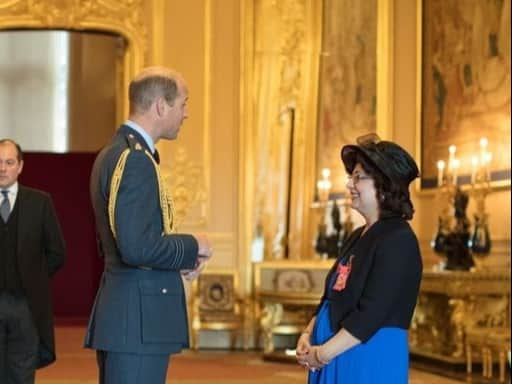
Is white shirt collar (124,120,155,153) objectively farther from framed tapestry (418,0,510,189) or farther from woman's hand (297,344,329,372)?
framed tapestry (418,0,510,189)

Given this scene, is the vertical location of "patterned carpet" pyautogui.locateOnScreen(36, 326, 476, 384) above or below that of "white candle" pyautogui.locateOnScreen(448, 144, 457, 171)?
below

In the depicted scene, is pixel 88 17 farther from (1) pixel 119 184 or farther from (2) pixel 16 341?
(1) pixel 119 184

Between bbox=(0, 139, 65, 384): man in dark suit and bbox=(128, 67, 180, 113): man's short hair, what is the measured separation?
1.87 m

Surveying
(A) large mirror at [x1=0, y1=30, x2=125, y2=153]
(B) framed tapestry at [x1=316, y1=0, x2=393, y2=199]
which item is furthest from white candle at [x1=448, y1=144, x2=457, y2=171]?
(A) large mirror at [x1=0, y1=30, x2=125, y2=153]

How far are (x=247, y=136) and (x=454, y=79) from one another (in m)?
2.32

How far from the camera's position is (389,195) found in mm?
3752

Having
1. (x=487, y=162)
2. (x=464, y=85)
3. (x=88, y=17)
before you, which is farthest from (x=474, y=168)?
(x=88, y=17)

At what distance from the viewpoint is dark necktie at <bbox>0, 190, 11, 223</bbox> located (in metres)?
5.52

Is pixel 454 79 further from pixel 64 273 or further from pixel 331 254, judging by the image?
pixel 64 273

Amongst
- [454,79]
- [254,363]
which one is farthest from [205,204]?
[454,79]

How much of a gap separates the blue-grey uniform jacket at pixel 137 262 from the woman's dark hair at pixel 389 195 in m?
0.61

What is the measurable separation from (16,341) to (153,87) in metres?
2.03

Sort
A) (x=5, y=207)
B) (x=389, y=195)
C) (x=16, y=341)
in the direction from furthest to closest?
(x=5, y=207) < (x=16, y=341) < (x=389, y=195)

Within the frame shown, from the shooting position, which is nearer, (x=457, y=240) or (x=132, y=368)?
(x=132, y=368)
